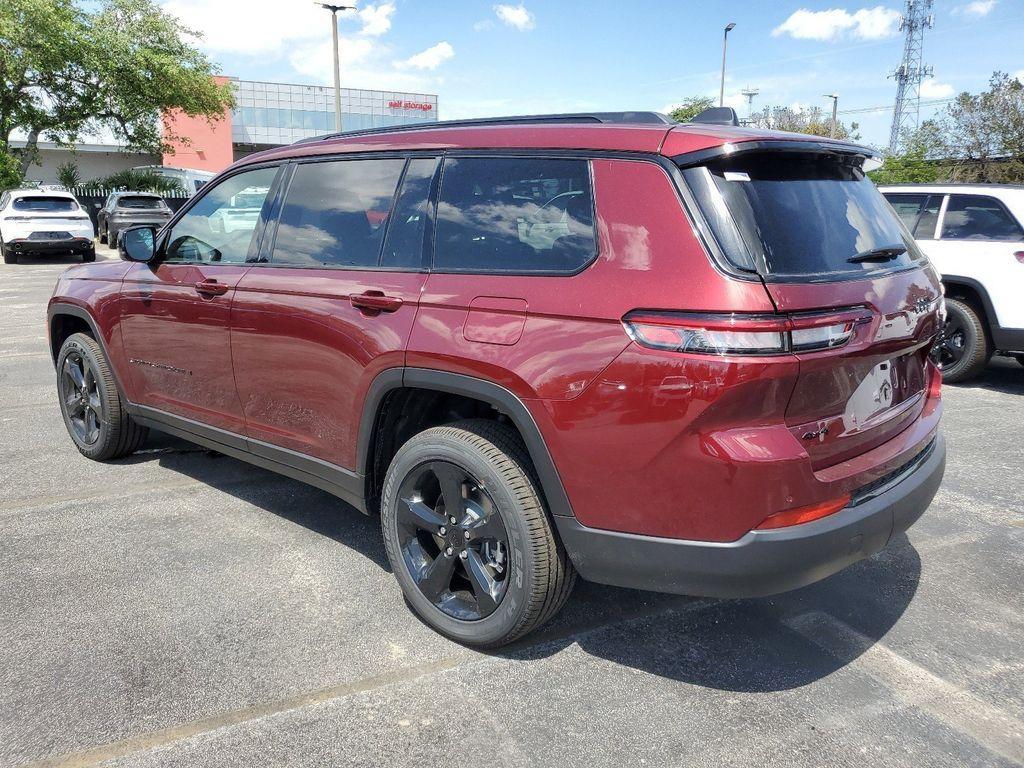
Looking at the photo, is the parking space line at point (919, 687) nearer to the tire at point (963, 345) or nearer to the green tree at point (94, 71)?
the tire at point (963, 345)

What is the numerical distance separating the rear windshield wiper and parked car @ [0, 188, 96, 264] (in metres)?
20.0

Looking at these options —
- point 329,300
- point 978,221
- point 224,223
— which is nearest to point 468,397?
point 329,300

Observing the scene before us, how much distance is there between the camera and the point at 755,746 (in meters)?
2.42

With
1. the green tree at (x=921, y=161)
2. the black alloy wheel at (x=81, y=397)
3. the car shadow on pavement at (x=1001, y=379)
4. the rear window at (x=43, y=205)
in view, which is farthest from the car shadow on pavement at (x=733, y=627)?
the rear window at (x=43, y=205)

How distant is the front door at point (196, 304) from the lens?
12.6 ft

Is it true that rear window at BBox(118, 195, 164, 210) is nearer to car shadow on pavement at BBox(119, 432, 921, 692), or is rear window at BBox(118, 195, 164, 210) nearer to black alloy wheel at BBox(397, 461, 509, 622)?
car shadow on pavement at BBox(119, 432, 921, 692)

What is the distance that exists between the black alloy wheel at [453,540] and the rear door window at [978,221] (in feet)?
20.3

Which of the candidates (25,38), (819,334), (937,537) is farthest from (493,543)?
(25,38)

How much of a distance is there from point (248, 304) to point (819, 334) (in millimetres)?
2422

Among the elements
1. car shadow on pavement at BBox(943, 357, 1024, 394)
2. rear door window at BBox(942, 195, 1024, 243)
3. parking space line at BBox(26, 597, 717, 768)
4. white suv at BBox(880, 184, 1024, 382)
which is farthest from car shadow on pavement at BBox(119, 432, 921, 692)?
rear door window at BBox(942, 195, 1024, 243)

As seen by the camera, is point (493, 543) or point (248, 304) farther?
point (248, 304)

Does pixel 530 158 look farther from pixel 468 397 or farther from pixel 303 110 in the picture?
pixel 303 110

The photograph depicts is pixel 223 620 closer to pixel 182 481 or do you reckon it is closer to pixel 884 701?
pixel 182 481

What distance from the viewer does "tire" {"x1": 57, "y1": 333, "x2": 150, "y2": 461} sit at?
4.77 metres
